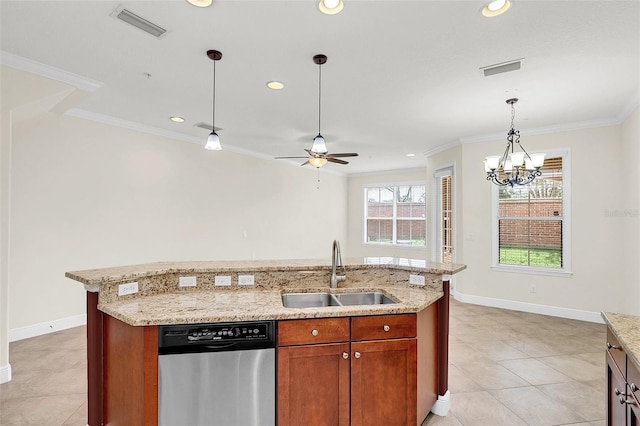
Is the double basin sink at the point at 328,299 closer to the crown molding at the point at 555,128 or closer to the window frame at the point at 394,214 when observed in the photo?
the crown molding at the point at 555,128

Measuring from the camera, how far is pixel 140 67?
3047 mm

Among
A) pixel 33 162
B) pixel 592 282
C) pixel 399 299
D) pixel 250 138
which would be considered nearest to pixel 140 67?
pixel 33 162

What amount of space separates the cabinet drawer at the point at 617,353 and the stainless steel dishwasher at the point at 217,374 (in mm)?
1648

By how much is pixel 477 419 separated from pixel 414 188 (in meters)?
6.76

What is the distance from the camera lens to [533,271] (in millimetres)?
5082

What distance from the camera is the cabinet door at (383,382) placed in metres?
1.99

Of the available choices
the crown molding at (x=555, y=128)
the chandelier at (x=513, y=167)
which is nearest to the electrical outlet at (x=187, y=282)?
the chandelier at (x=513, y=167)

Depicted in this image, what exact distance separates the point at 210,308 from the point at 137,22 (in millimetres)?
2027

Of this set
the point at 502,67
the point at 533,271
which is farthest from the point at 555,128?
the point at 502,67

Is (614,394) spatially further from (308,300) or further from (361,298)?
(308,300)

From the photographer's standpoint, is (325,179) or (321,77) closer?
(321,77)

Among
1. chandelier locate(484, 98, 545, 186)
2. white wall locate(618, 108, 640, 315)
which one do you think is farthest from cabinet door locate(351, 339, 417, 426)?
white wall locate(618, 108, 640, 315)

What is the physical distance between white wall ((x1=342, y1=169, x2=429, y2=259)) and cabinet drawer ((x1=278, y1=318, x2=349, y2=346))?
6.96 metres

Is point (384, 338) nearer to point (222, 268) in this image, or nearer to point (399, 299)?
point (399, 299)
